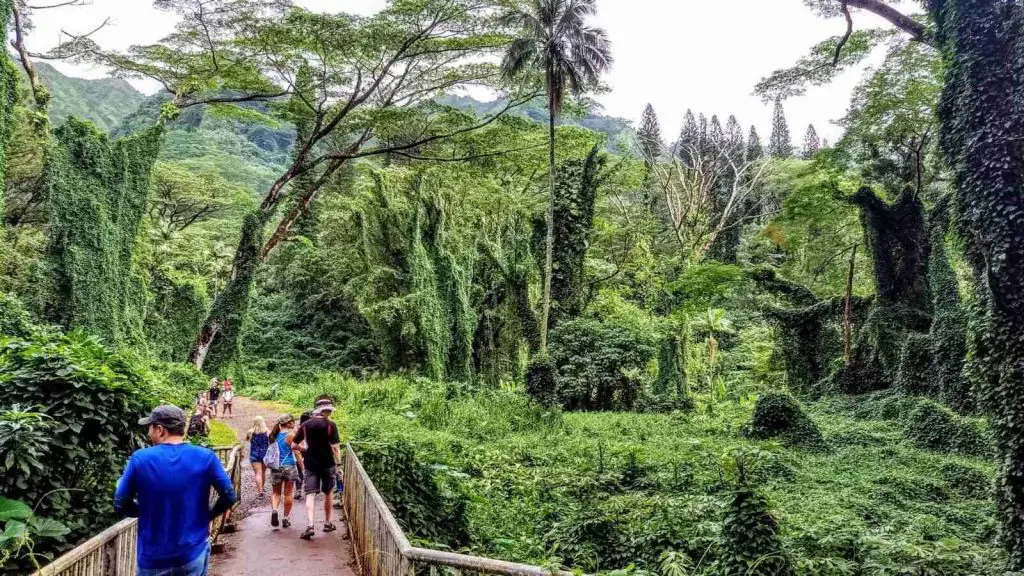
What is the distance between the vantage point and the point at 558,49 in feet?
66.2

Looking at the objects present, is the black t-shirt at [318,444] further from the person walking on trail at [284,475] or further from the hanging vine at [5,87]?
the hanging vine at [5,87]

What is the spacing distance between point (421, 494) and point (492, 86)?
16487 mm

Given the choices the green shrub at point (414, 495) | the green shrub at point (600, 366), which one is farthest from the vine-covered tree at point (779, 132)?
the green shrub at point (414, 495)

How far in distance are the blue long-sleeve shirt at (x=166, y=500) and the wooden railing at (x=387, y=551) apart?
1.12 m

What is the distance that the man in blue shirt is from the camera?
133 inches

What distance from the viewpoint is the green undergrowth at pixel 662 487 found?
6.47 metres

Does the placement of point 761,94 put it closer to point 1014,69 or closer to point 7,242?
point 1014,69

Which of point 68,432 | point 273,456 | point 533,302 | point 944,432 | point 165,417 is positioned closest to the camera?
point 165,417

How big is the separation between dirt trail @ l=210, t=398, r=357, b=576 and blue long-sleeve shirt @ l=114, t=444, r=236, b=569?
2.36 m

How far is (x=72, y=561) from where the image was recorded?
3.14 metres

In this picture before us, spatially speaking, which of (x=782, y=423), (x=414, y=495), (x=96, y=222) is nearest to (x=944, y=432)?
(x=782, y=423)

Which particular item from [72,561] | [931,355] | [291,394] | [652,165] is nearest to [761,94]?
[931,355]

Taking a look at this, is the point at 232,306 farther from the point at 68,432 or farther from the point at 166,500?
the point at 166,500

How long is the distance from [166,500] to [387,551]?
147 cm
